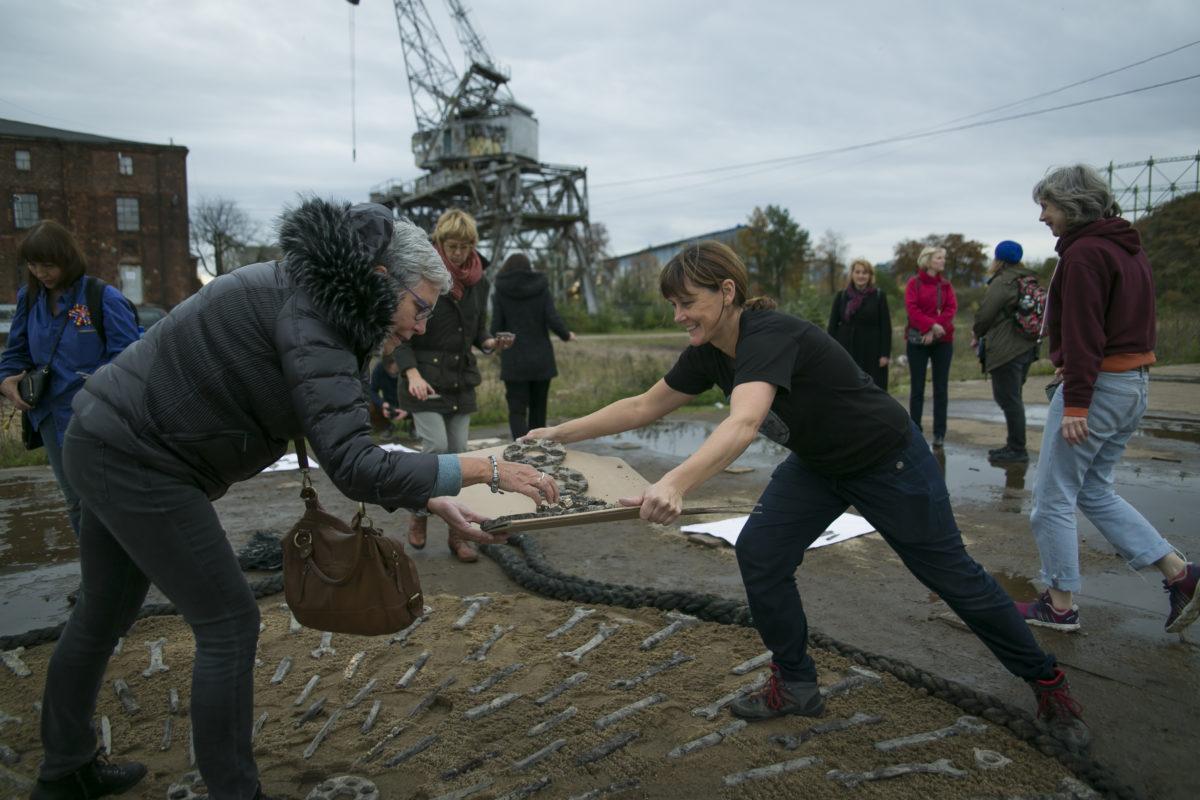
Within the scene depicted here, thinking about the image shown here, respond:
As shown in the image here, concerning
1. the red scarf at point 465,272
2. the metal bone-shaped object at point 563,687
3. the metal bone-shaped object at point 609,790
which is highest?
the red scarf at point 465,272

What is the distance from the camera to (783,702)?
3258mm

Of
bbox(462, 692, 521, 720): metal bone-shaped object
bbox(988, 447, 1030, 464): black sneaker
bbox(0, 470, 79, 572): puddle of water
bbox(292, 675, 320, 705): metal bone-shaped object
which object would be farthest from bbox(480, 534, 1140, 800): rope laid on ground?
bbox(988, 447, 1030, 464): black sneaker

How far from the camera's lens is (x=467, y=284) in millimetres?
5547

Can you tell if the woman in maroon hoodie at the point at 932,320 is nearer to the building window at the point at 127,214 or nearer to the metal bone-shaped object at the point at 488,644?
the metal bone-shaped object at the point at 488,644

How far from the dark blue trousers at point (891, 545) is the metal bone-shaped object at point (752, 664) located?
43cm

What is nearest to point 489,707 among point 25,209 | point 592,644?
point 592,644

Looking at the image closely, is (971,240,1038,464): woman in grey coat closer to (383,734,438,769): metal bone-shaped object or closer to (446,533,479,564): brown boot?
(446,533,479,564): brown boot

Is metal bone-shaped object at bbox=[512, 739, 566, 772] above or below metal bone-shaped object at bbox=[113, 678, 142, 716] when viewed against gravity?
above

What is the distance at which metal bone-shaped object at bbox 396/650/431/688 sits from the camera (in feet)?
12.0

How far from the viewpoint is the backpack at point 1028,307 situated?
25.4 feet

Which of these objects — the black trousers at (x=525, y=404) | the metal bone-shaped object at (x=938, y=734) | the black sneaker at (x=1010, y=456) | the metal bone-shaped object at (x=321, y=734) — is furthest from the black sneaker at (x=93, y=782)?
the black sneaker at (x=1010, y=456)

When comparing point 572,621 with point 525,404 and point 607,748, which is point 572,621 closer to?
point 607,748

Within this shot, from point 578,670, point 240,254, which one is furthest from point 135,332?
point 240,254

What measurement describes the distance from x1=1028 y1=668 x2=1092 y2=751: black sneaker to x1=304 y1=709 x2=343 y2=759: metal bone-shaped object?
9.11 ft
